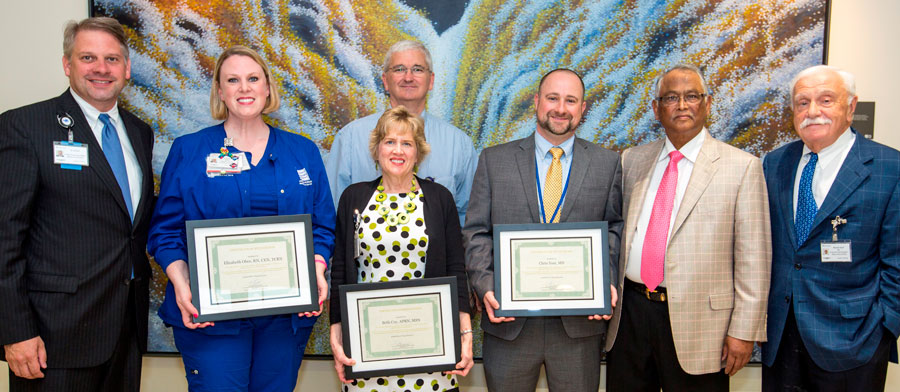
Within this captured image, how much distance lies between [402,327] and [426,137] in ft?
3.90

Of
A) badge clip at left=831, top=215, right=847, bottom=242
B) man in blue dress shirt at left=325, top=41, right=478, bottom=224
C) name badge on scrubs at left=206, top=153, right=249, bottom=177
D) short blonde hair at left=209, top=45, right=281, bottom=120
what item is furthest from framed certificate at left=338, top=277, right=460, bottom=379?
badge clip at left=831, top=215, right=847, bottom=242

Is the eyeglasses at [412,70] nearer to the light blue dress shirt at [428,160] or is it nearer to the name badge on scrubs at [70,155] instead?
the light blue dress shirt at [428,160]

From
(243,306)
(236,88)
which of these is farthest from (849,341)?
(236,88)

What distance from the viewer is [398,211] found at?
2.25 metres

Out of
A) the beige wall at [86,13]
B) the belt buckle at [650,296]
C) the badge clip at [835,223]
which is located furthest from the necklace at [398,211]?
the badge clip at [835,223]

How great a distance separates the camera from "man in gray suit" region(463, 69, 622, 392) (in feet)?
7.70

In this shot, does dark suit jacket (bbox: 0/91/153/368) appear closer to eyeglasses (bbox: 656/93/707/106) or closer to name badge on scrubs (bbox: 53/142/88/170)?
name badge on scrubs (bbox: 53/142/88/170)

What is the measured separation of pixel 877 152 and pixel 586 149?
120 centimetres

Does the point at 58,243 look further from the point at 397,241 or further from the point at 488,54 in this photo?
the point at 488,54

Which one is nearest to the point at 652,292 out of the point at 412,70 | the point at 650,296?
the point at 650,296

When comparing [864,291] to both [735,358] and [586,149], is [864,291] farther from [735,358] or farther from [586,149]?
[586,149]

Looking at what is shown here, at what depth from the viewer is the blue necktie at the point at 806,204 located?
2227 mm

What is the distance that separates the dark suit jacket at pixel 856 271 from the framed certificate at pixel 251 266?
2.10 meters

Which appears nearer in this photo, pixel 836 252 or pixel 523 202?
pixel 836 252
